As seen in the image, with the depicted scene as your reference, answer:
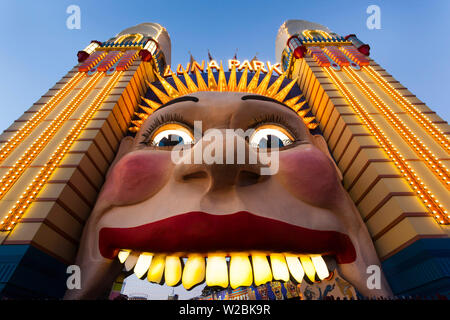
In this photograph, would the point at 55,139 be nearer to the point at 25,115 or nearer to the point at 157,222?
the point at 25,115

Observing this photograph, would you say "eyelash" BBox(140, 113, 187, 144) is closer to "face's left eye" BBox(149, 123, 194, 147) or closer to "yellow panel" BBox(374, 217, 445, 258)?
"face's left eye" BBox(149, 123, 194, 147)

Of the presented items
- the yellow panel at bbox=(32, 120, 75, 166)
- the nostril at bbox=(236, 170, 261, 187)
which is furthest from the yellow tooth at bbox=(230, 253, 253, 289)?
the yellow panel at bbox=(32, 120, 75, 166)

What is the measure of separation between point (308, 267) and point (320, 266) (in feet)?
0.47

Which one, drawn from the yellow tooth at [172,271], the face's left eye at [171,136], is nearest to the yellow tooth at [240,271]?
the yellow tooth at [172,271]

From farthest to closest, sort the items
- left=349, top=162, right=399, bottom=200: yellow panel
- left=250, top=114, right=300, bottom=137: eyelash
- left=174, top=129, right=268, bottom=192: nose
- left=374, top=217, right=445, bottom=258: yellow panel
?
1. left=250, top=114, right=300, bottom=137: eyelash
2. left=349, top=162, right=399, bottom=200: yellow panel
3. left=374, top=217, right=445, bottom=258: yellow panel
4. left=174, top=129, right=268, bottom=192: nose

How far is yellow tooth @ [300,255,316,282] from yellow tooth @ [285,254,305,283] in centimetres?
5

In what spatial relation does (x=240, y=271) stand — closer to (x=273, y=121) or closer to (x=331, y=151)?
(x=273, y=121)

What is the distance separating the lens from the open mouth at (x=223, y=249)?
2051mm

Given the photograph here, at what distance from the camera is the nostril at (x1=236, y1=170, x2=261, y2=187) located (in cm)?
225

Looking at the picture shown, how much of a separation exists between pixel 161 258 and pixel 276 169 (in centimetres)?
150

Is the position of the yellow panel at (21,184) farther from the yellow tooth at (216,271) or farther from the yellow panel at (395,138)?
the yellow panel at (395,138)

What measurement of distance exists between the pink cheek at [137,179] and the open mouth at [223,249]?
13.5 inches

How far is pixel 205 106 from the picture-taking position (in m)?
3.09
